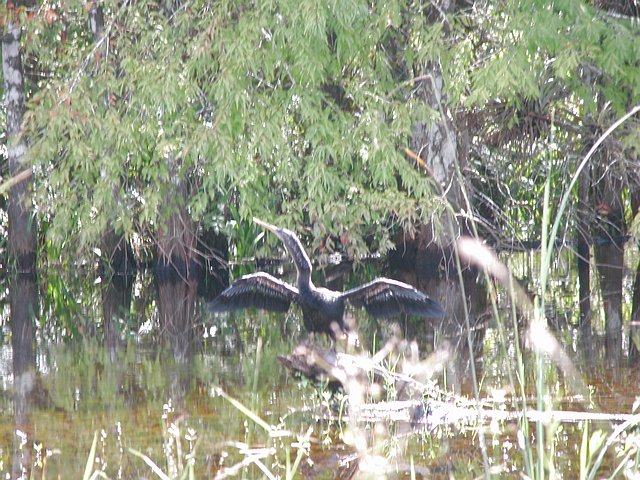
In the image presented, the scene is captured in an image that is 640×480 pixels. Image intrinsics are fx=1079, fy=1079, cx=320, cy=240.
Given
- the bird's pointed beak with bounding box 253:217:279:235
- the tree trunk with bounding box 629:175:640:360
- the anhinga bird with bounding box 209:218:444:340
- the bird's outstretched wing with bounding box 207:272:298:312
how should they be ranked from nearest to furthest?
the bird's pointed beak with bounding box 253:217:279:235
the anhinga bird with bounding box 209:218:444:340
the bird's outstretched wing with bounding box 207:272:298:312
the tree trunk with bounding box 629:175:640:360

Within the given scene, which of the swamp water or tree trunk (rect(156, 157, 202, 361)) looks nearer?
the swamp water

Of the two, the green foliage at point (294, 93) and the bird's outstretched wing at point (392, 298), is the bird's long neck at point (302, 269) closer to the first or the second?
the bird's outstretched wing at point (392, 298)

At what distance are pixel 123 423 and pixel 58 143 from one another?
5428mm

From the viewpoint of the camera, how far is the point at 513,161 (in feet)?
39.0

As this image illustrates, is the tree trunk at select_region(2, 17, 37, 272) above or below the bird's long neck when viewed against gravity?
above

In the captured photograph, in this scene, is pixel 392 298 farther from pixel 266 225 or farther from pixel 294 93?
pixel 294 93

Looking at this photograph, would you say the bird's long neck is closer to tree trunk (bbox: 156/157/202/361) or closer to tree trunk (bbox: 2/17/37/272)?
tree trunk (bbox: 156/157/202/361)

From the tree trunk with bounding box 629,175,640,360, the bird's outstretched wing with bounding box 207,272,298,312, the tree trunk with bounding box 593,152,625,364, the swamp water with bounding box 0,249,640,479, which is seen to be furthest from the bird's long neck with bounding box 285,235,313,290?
the tree trunk with bounding box 629,175,640,360

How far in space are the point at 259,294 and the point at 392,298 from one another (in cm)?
90

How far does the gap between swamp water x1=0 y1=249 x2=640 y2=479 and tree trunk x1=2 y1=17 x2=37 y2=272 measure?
306 cm

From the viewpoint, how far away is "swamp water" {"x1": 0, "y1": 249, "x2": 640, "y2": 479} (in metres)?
4.54

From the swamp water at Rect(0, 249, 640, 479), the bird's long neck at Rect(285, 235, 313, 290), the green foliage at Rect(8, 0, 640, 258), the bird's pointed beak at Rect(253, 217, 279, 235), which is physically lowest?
the swamp water at Rect(0, 249, 640, 479)

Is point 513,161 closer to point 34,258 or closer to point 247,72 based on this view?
point 247,72

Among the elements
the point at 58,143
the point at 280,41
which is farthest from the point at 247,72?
the point at 58,143
